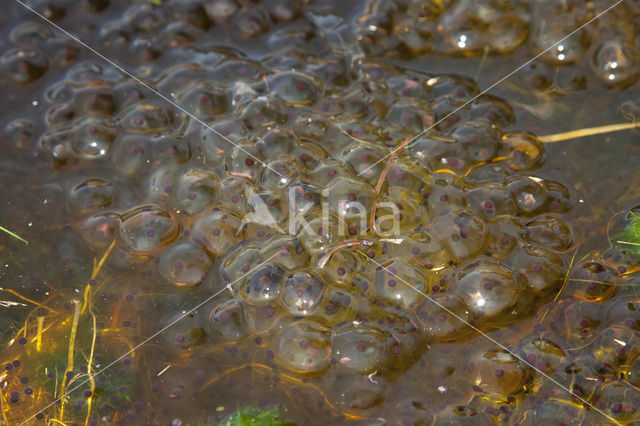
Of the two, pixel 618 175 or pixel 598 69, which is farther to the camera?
pixel 598 69

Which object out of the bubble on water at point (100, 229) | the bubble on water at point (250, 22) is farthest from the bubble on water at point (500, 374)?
the bubble on water at point (250, 22)

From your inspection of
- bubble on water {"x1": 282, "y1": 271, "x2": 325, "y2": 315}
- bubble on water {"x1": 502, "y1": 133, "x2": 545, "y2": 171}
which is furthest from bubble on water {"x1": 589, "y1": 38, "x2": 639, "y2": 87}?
bubble on water {"x1": 282, "y1": 271, "x2": 325, "y2": 315}

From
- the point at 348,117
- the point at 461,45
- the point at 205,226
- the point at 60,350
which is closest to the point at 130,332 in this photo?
the point at 60,350

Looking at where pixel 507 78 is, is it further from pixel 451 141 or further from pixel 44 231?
pixel 44 231

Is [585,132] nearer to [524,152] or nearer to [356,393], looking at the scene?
[524,152]

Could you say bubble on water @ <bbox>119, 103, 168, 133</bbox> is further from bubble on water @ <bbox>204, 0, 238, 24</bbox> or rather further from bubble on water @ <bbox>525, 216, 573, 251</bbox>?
bubble on water @ <bbox>525, 216, 573, 251</bbox>

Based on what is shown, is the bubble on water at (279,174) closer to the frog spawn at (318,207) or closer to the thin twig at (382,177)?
the frog spawn at (318,207)

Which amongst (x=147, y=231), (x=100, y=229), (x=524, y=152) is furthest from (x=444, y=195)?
(x=100, y=229)
